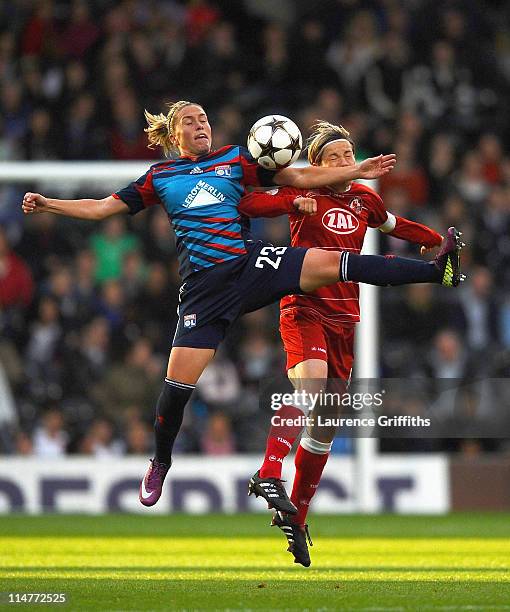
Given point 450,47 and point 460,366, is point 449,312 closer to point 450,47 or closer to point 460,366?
point 460,366

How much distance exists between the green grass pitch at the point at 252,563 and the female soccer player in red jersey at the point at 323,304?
24.1 inches

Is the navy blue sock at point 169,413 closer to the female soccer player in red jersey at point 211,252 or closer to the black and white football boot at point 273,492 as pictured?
the female soccer player in red jersey at point 211,252

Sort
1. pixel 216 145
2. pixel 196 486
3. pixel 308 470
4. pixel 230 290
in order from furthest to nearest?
pixel 216 145
pixel 196 486
pixel 308 470
pixel 230 290

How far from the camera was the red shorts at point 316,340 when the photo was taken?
7875 millimetres

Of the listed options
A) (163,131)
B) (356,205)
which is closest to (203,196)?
(163,131)

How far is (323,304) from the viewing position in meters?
8.06

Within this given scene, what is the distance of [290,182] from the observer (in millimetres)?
7547

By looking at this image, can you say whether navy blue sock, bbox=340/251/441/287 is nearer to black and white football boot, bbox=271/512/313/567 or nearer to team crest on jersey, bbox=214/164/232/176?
team crest on jersey, bbox=214/164/232/176

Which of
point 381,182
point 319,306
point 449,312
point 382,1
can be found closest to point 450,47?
point 382,1

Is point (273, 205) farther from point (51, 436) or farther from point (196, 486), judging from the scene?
point (51, 436)

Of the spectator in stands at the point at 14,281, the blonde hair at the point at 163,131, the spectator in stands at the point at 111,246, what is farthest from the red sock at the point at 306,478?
the spectator in stands at the point at 14,281

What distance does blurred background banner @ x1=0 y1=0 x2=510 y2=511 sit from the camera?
13.8m

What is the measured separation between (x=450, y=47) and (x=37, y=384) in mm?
6457

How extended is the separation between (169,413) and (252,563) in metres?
1.53
